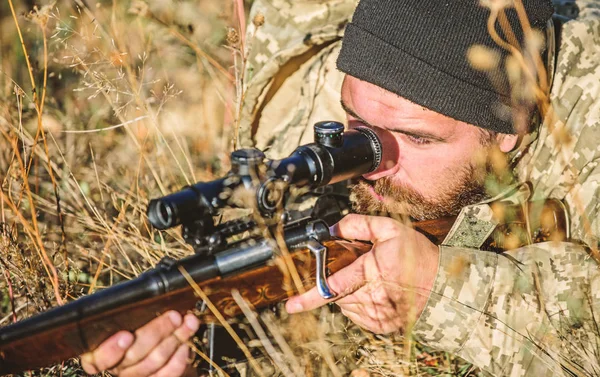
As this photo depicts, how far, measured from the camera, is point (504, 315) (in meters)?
2.55

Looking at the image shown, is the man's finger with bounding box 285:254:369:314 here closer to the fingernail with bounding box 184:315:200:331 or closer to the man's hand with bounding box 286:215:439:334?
the man's hand with bounding box 286:215:439:334

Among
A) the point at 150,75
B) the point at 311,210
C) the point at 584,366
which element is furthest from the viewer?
the point at 150,75

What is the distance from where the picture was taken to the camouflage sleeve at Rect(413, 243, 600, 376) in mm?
2500

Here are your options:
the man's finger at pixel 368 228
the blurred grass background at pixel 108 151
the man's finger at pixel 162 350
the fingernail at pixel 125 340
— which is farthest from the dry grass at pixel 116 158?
the fingernail at pixel 125 340

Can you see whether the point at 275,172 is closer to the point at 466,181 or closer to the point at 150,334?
the point at 150,334

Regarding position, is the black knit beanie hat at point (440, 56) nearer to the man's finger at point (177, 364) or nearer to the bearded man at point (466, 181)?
the bearded man at point (466, 181)

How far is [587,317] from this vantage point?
8.54 ft

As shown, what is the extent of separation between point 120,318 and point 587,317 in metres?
1.94

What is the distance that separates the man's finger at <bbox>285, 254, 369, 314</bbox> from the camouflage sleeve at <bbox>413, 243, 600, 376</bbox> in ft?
1.15

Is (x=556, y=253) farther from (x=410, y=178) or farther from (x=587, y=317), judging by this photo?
(x=410, y=178)

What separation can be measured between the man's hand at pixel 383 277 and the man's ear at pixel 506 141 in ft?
2.98

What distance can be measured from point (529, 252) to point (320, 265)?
1044mm

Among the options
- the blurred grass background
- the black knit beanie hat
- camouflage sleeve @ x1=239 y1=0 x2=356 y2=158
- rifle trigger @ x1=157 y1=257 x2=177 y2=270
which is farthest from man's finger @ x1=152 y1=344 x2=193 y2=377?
camouflage sleeve @ x1=239 y1=0 x2=356 y2=158

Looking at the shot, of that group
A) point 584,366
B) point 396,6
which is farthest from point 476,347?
point 396,6
